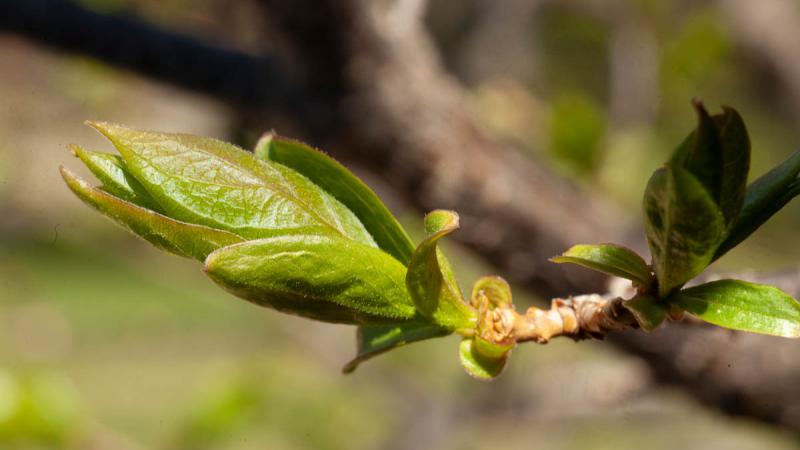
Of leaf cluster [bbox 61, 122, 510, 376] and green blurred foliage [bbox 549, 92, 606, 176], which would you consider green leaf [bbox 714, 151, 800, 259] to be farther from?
green blurred foliage [bbox 549, 92, 606, 176]

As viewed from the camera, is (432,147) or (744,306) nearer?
(744,306)

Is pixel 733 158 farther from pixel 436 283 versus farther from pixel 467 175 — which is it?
pixel 467 175

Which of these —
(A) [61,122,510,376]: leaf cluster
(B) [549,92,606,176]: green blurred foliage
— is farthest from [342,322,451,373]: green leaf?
(B) [549,92,606,176]: green blurred foliage

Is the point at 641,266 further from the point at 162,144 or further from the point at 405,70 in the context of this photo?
the point at 405,70

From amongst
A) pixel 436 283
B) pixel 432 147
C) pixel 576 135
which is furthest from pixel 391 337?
pixel 576 135

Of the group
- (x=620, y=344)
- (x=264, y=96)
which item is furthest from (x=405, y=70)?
(x=620, y=344)
